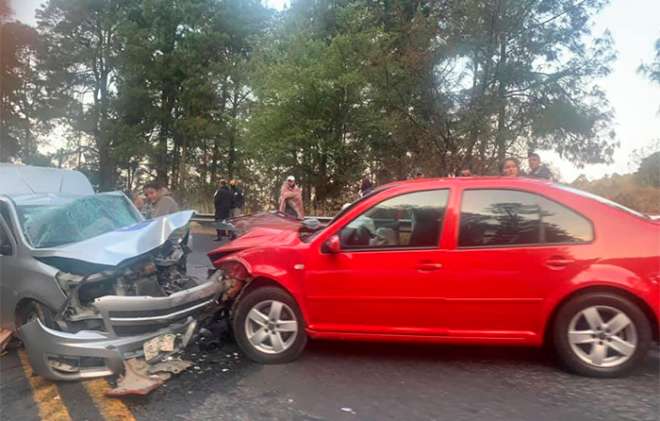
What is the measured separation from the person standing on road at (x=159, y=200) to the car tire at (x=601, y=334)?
5939mm

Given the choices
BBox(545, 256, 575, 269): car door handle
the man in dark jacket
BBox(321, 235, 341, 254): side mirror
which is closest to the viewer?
BBox(545, 256, 575, 269): car door handle

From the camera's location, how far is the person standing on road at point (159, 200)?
26.8 feet

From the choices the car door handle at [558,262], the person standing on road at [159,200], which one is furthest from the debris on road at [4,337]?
the car door handle at [558,262]

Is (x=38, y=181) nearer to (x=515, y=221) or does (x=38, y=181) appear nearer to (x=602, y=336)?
(x=515, y=221)

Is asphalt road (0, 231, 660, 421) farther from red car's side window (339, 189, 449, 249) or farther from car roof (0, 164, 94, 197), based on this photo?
car roof (0, 164, 94, 197)

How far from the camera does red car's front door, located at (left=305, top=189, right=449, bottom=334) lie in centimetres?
431

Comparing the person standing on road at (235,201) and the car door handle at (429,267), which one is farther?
the person standing on road at (235,201)

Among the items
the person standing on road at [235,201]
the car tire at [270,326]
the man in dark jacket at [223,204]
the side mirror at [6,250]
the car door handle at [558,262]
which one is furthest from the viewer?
the person standing on road at [235,201]

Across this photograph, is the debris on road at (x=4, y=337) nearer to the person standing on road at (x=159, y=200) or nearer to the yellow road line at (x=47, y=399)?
the yellow road line at (x=47, y=399)

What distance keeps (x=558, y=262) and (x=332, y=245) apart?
1796 millimetres

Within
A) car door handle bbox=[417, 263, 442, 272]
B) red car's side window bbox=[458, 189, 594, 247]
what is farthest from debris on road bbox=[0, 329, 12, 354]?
red car's side window bbox=[458, 189, 594, 247]

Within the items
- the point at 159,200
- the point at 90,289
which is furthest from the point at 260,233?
the point at 159,200

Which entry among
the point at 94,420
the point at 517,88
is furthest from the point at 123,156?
the point at 94,420

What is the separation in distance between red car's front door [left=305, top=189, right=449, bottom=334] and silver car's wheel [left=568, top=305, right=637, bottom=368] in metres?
1.04
